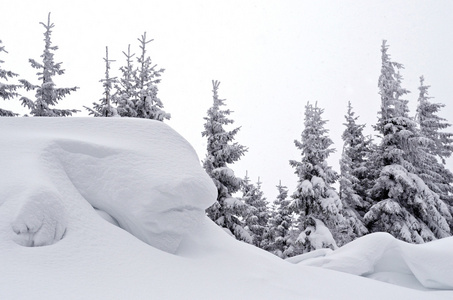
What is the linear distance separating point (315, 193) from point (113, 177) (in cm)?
1428

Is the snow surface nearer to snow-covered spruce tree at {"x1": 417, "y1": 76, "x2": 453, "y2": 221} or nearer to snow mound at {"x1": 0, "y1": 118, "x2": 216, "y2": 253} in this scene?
snow mound at {"x1": 0, "y1": 118, "x2": 216, "y2": 253}

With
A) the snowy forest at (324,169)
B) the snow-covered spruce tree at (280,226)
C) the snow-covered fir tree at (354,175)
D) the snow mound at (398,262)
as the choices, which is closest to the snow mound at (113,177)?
the snow mound at (398,262)

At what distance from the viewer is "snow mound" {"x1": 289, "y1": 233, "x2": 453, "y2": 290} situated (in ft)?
22.5

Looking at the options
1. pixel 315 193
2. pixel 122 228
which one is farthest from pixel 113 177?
pixel 315 193

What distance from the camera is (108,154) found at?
524 cm

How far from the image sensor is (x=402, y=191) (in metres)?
17.9

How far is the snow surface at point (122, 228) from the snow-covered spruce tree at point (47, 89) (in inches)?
612

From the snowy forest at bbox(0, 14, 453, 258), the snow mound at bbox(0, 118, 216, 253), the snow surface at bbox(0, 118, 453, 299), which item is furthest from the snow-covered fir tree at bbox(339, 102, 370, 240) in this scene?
the snow mound at bbox(0, 118, 216, 253)

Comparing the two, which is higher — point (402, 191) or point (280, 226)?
point (402, 191)

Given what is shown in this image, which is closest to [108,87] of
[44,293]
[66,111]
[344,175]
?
[66,111]

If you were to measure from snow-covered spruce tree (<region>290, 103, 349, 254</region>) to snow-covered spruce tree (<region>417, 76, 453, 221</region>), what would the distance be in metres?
7.33

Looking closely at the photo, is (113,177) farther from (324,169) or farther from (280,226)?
(280,226)

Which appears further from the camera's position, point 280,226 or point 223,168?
point 280,226

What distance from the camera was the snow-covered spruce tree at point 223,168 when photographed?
17.0m
